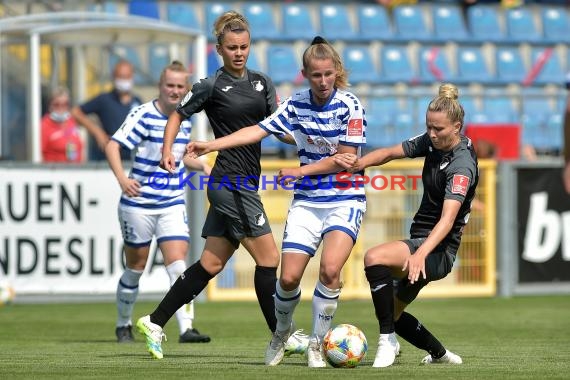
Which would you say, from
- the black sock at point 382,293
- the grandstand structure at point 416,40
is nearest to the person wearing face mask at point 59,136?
the grandstand structure at point 416,40

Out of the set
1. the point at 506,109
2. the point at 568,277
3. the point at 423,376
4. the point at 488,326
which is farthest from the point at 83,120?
the point at 506,109

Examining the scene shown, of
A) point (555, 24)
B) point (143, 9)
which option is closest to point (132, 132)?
point (143, 9)

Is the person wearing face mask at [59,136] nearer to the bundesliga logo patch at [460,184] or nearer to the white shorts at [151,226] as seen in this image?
the white shorts at [151,226]

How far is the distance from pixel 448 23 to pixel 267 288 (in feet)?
48.7

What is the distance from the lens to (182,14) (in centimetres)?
2016

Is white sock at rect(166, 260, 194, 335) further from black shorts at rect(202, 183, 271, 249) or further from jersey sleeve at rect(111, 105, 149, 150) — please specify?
black shorts at rect(202, 183, 271, 249)

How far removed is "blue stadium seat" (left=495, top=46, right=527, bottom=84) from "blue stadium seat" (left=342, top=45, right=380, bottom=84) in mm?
2287

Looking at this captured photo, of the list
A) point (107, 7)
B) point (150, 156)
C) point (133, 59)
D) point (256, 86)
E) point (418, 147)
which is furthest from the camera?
point (107, 7)

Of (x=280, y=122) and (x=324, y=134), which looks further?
(x=280, y=122)

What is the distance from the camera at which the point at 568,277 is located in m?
14.2

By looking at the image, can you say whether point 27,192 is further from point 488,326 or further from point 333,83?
point 333,83

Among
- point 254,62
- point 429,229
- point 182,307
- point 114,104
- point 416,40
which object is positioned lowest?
point 182,307

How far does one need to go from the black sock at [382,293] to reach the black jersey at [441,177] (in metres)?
0.41

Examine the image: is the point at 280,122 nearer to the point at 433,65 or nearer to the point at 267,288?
the point at 267,288
